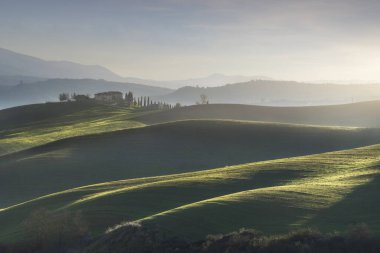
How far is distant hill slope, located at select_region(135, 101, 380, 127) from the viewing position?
527 ft

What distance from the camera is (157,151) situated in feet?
305

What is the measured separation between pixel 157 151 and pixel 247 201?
55565 mm

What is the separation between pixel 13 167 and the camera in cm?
8712

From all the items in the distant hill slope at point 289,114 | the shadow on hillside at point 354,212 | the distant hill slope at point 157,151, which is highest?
the distant hill slope at point 289,114

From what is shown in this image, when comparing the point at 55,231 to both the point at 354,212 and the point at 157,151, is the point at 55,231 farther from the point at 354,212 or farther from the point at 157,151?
the point at 157,151

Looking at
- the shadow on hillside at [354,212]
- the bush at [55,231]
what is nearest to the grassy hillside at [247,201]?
the shadow on hillside at [354,212]

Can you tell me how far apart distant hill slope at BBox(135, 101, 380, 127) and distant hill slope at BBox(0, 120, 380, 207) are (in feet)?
174

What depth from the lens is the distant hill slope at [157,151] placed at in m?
79.8

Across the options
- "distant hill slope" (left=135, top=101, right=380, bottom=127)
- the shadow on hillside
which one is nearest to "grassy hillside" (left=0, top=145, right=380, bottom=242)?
the shadow on hillside

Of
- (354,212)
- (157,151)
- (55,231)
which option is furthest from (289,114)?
(55,231)

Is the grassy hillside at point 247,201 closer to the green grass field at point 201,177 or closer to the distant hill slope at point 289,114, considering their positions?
the green grass field at point 201,177

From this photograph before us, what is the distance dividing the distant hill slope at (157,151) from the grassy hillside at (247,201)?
21925mm

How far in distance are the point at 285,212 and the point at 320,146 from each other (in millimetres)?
60800

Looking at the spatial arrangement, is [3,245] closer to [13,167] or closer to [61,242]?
[61,242]
